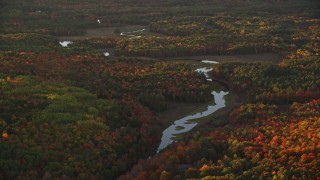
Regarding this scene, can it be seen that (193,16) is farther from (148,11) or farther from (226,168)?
(226,168)

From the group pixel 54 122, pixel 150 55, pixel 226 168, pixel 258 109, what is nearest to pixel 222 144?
pixel 226 168

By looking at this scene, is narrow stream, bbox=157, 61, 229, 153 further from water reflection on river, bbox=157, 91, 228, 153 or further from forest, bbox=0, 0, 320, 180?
forest, bbox=0, 0, 320, 180

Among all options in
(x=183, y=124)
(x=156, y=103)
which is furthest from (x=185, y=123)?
(x=156, y=103)

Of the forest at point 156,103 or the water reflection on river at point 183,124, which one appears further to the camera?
the water reflection on river at point 183,124

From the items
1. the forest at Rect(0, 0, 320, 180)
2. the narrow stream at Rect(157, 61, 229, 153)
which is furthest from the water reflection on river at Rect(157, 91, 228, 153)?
the forest at Rect(0, 0, 320, 180)

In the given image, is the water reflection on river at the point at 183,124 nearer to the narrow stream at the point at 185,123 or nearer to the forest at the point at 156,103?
the narrow stream at the point at 185,123

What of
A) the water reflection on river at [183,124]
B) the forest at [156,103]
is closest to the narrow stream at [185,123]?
the water reflection on river at [183,124]

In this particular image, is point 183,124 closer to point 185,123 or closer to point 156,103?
point 185,123

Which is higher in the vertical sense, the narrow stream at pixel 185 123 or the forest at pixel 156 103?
the forest at pixel 156 103
